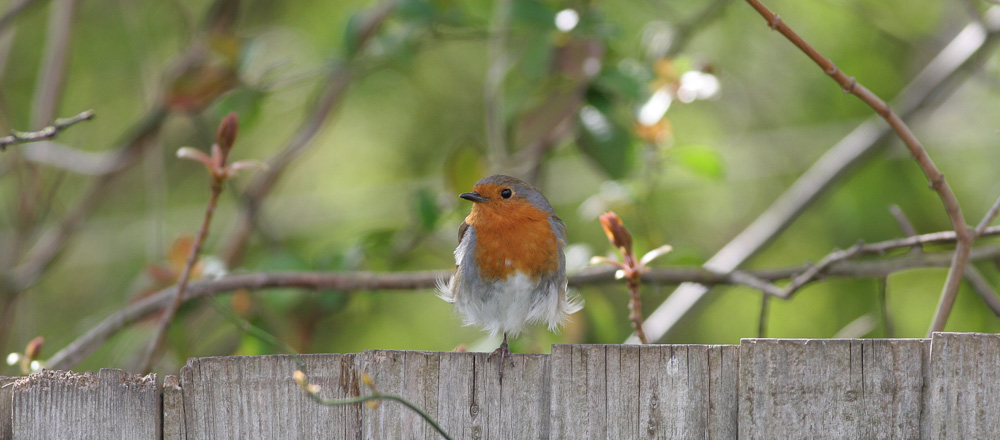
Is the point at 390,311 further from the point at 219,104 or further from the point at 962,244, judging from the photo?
the point at 962,244

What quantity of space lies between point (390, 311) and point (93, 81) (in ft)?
10.0

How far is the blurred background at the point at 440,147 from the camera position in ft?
13.4

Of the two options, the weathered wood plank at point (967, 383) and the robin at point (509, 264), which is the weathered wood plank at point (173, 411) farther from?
the weathered wood plank at point (967, 383)

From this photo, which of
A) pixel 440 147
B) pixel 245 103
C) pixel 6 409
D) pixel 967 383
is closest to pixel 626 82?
pixel 245 103

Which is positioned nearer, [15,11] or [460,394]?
[460,394]

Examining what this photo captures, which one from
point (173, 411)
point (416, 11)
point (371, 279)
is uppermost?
point (416, 11)

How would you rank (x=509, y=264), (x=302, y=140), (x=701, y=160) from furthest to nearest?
(x=302, y=140), (x=701, y=160), (x=509, y=264)

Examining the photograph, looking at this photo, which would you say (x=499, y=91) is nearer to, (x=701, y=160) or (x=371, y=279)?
(x=701, y=160)

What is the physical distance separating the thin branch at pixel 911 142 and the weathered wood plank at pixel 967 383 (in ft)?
2.62

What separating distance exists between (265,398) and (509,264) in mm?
1205

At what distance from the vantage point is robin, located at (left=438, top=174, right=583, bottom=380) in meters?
3.18

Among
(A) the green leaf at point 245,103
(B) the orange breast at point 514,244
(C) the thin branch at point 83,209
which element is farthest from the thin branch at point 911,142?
(C) the thin branch at point 83,209

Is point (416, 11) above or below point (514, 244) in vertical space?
above

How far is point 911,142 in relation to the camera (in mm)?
2652
